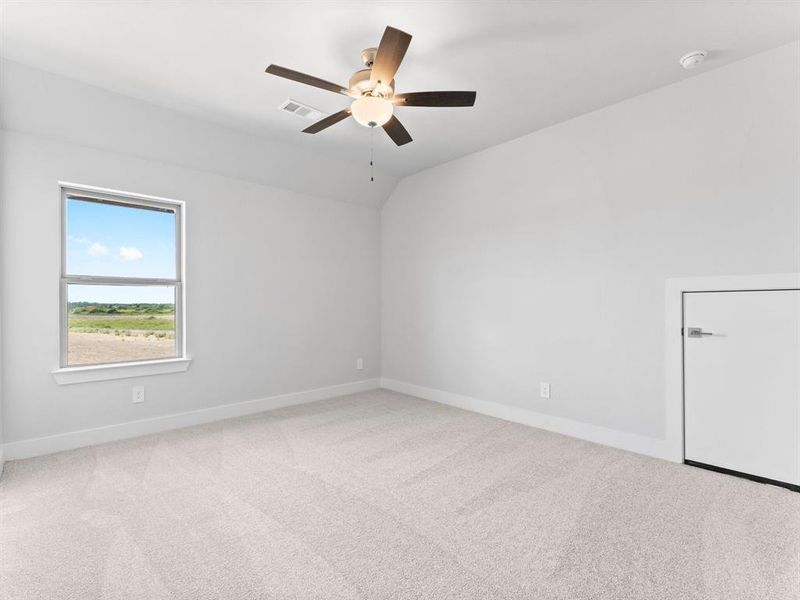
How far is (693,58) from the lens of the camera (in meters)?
2.40

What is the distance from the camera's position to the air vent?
296 cm

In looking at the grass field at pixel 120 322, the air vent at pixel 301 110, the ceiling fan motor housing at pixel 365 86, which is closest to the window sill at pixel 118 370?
the grass field at pixel 120 322

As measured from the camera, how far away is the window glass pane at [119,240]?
3.12m

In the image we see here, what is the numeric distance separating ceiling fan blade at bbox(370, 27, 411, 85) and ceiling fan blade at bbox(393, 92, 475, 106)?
12 centimetres

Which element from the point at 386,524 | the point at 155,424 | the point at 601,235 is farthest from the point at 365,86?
the point at 155,424

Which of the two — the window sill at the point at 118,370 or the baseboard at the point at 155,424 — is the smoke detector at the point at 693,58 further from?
the window sill at the point at 118,370

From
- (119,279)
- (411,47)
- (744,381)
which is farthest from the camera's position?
(119,279)

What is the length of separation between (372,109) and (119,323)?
281 centimetres

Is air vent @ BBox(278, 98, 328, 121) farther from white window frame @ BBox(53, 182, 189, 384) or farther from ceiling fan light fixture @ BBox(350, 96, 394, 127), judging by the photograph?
white window frame @ BBox(53, 182, 189, 384)

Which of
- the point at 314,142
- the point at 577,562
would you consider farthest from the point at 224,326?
the point at 577,562

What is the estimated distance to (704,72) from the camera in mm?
2609

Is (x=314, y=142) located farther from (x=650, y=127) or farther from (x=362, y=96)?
(x=650, y=127)

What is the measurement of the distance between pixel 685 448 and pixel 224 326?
3.92 meters

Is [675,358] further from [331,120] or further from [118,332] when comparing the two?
[118,332]
